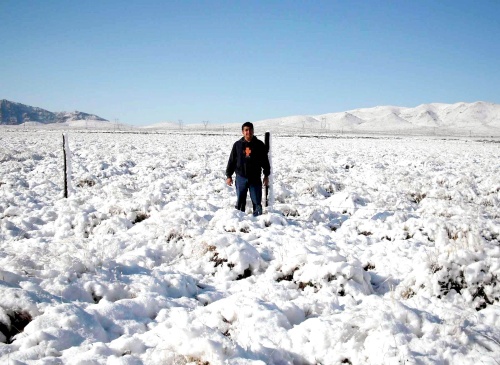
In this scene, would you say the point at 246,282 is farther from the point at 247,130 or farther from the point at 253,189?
the point at 247,130

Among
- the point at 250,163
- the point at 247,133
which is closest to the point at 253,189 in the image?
the point at 250,163

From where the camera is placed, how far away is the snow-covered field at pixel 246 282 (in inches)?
126

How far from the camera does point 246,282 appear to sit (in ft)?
16.3

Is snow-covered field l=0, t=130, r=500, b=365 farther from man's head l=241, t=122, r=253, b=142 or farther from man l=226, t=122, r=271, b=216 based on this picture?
man's head l=241, t=122, r=253, b=142

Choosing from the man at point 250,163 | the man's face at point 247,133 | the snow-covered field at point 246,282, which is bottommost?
the snow-covered field at point 246,282

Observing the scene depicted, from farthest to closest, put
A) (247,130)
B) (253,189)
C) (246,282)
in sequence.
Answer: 1. (253,189)
2. (247,130)
3. (246,282)

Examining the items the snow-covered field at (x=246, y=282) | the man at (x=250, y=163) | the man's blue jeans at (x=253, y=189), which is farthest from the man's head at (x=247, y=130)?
the snow-covered field at (x=246, y=282)

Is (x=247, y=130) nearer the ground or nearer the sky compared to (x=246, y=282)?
nearer the sky

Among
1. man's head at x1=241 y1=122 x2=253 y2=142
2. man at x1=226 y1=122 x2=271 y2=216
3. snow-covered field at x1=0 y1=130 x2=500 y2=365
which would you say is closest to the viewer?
snow-covered field at x1=0 y1=130 x2=500 y2=365

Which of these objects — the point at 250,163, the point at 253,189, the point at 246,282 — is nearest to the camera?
the point at 246,282

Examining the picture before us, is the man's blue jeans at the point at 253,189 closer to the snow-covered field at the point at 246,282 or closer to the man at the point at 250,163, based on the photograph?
the man at the point at 250,163

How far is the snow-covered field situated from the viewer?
3.21m

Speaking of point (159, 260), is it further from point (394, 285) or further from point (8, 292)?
point (394, 285)

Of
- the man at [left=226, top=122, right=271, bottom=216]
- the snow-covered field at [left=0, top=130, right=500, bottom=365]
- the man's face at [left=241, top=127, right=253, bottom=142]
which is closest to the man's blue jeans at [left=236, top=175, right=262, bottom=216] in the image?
the man at [left=226, top=122, right=271, bottom=216]
